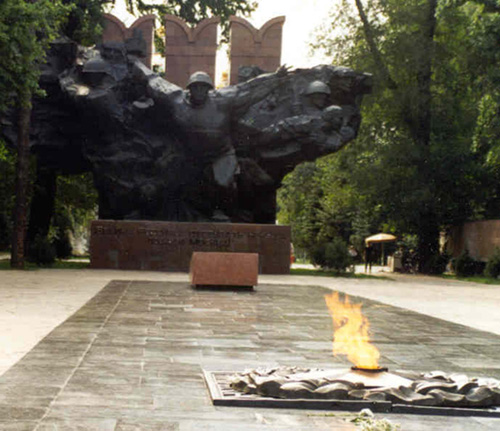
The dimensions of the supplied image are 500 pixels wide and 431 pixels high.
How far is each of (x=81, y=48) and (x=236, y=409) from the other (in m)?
21.2

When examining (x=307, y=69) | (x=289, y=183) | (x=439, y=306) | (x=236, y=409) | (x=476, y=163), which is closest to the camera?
(x=236, y=409)

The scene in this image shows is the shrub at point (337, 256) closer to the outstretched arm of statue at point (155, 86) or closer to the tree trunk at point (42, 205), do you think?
the outstretched arm of statue at point (155, 86)

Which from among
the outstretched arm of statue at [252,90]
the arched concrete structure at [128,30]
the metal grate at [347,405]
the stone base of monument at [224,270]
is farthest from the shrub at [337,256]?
the metal grate at [347,405]

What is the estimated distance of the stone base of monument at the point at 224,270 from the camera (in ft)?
51.2

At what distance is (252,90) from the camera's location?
75.6ft

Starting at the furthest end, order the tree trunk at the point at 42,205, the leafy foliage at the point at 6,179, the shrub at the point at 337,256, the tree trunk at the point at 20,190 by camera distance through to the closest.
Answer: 1. the leafy foliage at the point at 6,179
2. the tree trunk at the point at 42,205
3. the shrub at the point at 337,256
4. the tree trunk at the point at 20,190

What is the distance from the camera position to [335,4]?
31.5m

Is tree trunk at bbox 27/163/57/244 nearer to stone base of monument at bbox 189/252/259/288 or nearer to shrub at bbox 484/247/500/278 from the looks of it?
stone base of monument at bbox 189/252/259/288

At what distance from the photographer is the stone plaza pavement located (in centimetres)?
449

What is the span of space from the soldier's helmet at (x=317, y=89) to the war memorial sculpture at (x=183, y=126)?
0.11 ft

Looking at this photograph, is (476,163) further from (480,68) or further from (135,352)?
(135,352)

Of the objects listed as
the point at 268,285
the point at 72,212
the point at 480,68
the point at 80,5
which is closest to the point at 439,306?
the point at 268,285

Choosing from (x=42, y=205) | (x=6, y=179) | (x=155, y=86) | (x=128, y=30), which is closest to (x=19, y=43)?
(x=155, y=86)

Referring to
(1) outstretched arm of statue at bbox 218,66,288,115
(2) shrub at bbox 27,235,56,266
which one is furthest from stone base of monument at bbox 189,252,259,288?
(2) shrub at bbox 27,235,56,266
